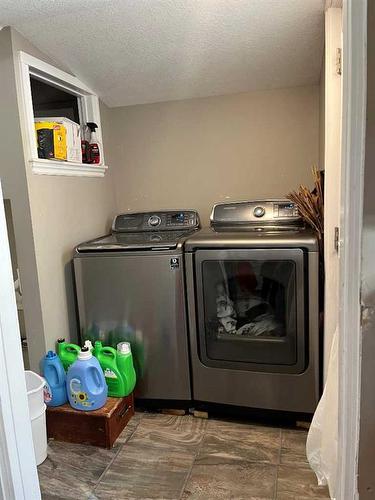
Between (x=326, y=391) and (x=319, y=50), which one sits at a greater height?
(x=319, y=50)

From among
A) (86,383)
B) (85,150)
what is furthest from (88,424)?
(85,150)

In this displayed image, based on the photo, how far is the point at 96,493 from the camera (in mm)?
1718

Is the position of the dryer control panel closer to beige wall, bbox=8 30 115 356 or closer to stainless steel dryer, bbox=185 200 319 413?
beige wall, bbox=8 30 115 356

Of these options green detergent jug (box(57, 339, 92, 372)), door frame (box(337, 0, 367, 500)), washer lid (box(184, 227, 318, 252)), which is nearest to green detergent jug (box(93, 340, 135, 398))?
green detergent jug (box(57, 339, 92, 372))

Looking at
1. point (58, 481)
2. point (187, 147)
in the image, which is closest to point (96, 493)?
point (58, 481)

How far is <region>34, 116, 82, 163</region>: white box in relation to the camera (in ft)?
7.33

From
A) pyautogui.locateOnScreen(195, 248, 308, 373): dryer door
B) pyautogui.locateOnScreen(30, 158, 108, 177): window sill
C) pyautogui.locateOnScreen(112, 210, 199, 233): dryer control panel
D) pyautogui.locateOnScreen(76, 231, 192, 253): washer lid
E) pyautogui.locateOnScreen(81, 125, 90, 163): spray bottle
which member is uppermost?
pyautogui.locateOnScreen(81, 125, 90, 163): spray bottle

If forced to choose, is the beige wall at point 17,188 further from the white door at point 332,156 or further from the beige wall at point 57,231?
the white door at point 332,156

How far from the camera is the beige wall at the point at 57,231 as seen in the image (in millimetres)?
2072

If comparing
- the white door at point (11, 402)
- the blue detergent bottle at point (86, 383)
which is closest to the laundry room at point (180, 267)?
the blue detergent bottle at point (86, 383)

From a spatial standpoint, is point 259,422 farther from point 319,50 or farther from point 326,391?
point 319,50

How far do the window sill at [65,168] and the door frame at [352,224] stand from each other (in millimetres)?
1640

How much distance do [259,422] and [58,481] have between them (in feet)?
3.40

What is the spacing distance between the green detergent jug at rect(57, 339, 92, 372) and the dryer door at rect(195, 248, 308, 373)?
2.19 feet
